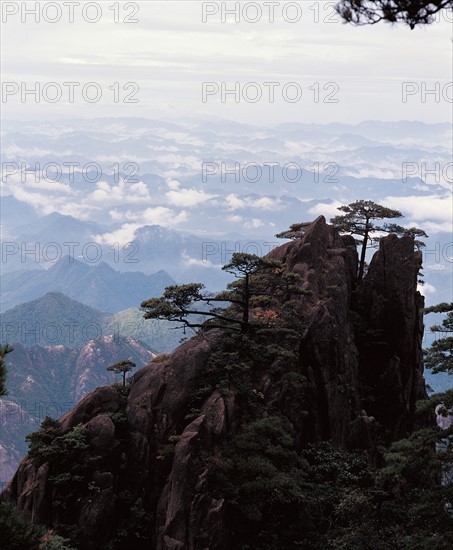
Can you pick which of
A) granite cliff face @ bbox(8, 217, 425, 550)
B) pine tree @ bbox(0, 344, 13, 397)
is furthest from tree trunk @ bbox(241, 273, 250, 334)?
pine tree @ bbox(0, 344, 13, 397)

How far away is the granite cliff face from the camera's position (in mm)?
30328

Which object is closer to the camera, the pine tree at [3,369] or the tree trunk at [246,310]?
the pine tree at [3,369]

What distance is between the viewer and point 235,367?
33.7 m

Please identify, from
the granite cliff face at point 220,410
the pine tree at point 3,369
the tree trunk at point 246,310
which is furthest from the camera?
the tree trunk at point 246,310

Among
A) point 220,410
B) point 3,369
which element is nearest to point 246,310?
point 220,410

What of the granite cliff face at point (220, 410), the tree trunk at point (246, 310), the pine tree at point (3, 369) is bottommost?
the granite cliff face at point (220, 410)

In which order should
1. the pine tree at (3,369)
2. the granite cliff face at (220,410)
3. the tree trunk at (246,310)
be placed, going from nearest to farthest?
the pine tree at (3,369) < the granite cliff face at (220,410) < the tree trunk at (246,310)

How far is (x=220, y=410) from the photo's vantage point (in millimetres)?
31984

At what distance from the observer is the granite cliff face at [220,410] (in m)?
30.3

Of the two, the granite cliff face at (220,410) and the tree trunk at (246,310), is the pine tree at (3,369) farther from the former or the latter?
the tree trunk at (246,310)

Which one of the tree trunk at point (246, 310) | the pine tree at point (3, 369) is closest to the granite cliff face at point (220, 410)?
the tree trunk at point (246, 310)

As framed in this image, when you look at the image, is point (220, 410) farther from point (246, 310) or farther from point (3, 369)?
point (3, 369)

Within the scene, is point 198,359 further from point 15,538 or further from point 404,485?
point 15,538

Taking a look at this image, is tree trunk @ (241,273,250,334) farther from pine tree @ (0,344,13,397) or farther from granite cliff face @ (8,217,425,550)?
pine tree @ (0,344,13,397)
